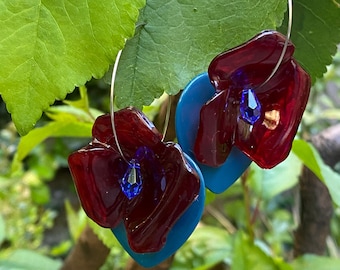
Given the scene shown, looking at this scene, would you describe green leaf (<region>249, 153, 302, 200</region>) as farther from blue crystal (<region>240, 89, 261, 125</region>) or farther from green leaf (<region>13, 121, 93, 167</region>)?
blue crystal (<region>240, 89, 261, 125</region>)

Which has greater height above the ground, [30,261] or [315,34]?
[315,34]

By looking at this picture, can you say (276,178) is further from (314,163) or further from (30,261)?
(30,261)

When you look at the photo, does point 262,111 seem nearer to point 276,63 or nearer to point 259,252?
point 276,63

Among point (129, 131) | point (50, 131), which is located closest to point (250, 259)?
point (50, 131)

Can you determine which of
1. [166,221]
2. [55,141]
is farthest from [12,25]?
[55,141]

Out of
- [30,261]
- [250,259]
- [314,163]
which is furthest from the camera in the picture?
[30,261]

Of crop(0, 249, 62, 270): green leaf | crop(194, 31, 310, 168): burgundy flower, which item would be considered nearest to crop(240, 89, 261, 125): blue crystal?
crop(194, 31, 310, 168): burgundy flower

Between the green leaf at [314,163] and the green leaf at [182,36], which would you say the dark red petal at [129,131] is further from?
the green leaf at [314,163]

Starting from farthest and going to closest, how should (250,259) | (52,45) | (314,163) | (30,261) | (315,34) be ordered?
(30,261)
(250,259)
(314,163)
(315,34)
(52,45)

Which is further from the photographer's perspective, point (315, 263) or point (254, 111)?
point (315, 263)
